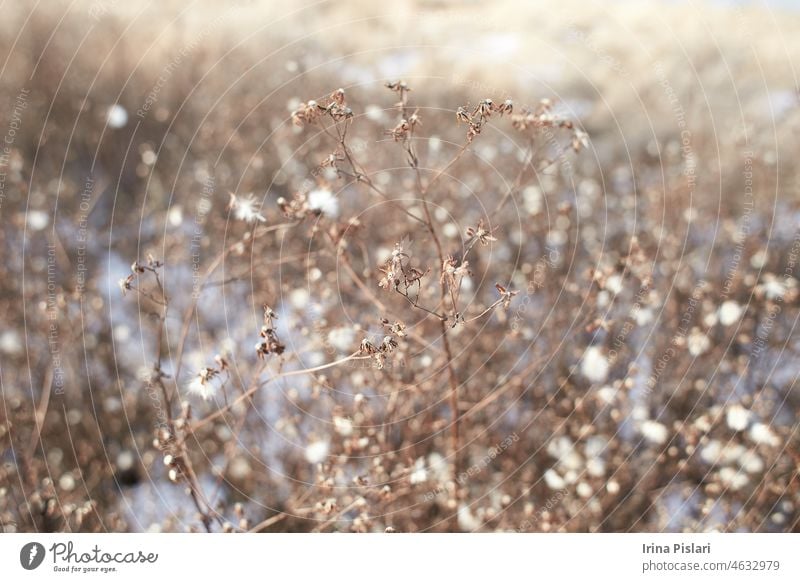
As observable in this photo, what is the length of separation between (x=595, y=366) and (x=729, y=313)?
58 cm

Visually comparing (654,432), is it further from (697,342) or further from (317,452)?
(317,452)

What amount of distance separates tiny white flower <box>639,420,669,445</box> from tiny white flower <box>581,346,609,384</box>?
0.79 feet

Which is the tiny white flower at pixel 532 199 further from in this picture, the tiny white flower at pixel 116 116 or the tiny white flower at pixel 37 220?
the tiny white flower at pixel 37 220

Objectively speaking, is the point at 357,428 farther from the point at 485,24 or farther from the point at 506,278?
the point at 485,24

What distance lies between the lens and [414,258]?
3045mm

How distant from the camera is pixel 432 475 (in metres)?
2.61

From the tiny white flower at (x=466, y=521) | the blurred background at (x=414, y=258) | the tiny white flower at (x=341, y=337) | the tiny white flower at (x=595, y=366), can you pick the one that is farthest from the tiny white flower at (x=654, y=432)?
the tiny white flower at (x=341, y=337)

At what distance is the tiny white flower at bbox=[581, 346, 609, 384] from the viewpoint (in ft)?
9.29

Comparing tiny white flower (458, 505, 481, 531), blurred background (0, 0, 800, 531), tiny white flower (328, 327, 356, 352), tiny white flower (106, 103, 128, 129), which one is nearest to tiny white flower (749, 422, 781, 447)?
blurred background (0, 0, 800, 531)

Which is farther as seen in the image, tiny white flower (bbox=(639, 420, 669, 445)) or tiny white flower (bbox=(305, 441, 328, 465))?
tiny white flower (bbox=(639, 420, 669, 445))

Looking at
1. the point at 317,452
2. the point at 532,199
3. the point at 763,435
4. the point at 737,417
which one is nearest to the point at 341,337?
the point at 317,452

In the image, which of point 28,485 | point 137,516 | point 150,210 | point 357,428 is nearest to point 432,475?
point 357,428
